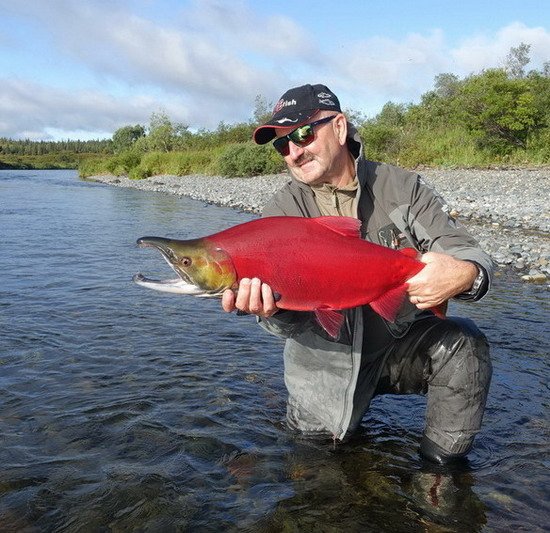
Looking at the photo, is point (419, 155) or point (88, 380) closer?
point (88, 380)

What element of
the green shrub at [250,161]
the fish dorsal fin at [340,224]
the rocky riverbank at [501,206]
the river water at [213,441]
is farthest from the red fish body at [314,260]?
the green shrub at [250,161]

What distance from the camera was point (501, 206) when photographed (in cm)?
1532

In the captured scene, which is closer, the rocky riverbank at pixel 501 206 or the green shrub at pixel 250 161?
the rocky riverbank at pixel 501 206

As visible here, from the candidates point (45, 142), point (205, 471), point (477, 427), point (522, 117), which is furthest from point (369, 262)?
point (45, 142)

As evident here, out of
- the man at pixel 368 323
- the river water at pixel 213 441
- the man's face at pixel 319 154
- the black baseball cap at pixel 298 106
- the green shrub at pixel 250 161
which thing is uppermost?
the green shrub at pixel 250 161

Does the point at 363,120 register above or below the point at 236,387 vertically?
above

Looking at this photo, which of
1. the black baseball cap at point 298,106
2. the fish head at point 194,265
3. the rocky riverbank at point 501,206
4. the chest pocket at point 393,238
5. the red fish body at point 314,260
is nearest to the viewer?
the fish head at point 194,265

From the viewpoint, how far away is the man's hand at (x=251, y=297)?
2.78m

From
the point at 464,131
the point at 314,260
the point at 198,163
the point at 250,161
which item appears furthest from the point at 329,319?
the point at 198,163

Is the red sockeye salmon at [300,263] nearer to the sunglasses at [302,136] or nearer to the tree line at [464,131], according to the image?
the sunglasses at [302,136]

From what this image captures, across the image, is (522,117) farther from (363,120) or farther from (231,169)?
(231,169)

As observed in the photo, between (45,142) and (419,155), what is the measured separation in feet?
620

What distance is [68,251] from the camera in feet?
40.8

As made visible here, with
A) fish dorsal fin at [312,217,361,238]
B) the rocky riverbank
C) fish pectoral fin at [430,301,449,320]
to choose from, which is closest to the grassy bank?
A: the rocky riverbank
